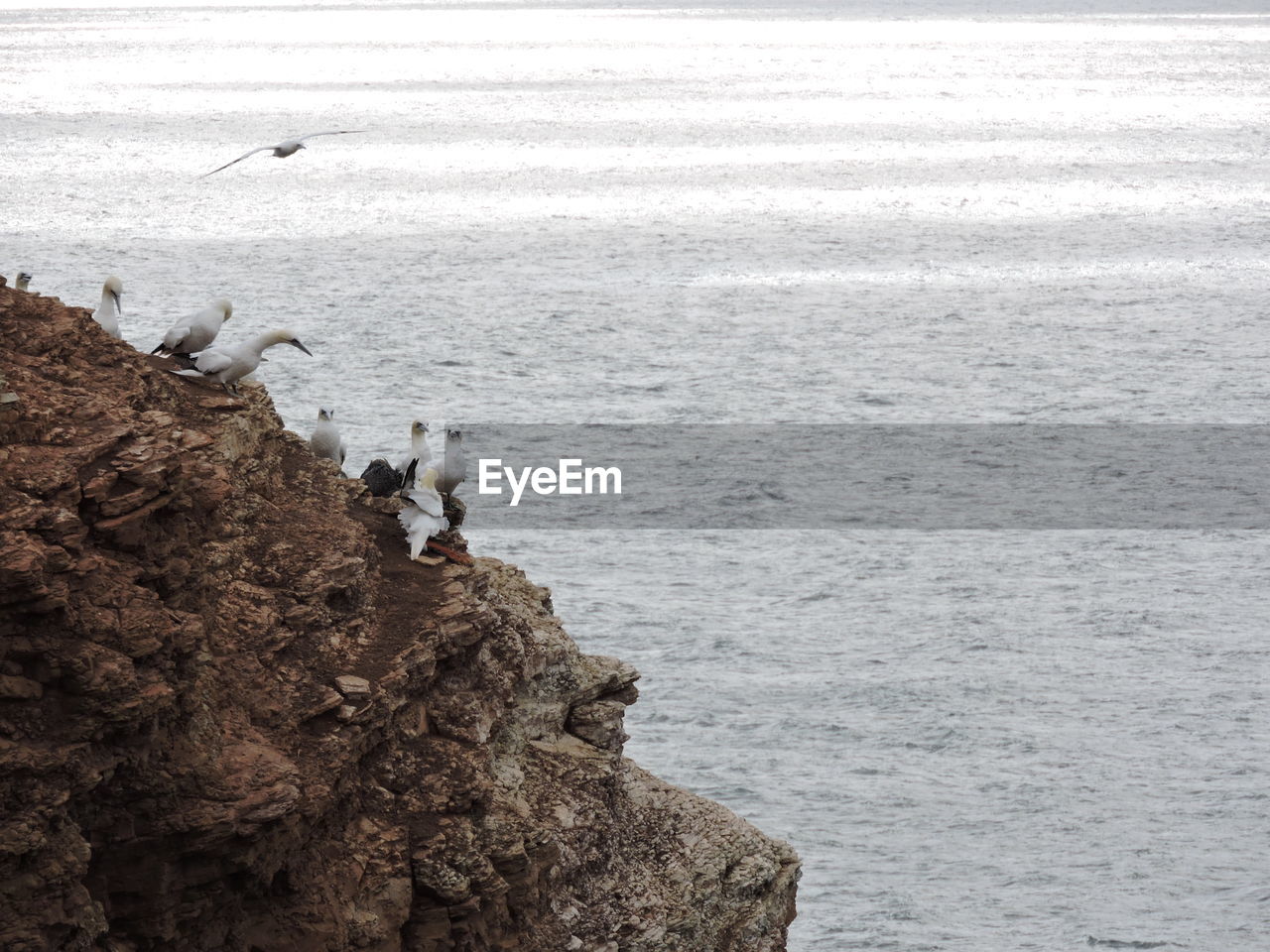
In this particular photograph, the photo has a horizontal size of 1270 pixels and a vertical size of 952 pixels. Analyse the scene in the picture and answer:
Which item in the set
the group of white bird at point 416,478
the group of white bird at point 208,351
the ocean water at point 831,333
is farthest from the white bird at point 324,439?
the ocean water at point 831,333

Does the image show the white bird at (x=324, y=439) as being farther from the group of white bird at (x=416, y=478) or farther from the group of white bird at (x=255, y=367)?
the group of white bird at (x=255, y=367)

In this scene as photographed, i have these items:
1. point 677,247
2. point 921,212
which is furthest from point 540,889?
point 921,212

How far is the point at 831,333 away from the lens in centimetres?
1590

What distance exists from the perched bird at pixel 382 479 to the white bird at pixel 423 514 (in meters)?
0.16

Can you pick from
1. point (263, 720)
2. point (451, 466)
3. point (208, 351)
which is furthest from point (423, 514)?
point (263, 720)

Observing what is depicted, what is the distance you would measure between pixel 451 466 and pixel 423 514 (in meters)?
0.45

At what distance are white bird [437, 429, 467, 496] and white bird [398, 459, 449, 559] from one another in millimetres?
243

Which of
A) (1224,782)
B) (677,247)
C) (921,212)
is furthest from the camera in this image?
(921,212)

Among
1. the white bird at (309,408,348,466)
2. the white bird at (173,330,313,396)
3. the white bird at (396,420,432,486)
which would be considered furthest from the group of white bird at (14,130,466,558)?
the white bird at (309,408,348,466)

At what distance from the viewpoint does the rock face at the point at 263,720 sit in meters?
3.91

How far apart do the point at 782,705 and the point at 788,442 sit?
14.0 feet

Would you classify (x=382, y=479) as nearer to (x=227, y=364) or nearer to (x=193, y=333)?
(x=227, y=364)

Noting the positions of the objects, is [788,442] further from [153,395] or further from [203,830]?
[203,830]

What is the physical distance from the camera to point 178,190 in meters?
21.7
